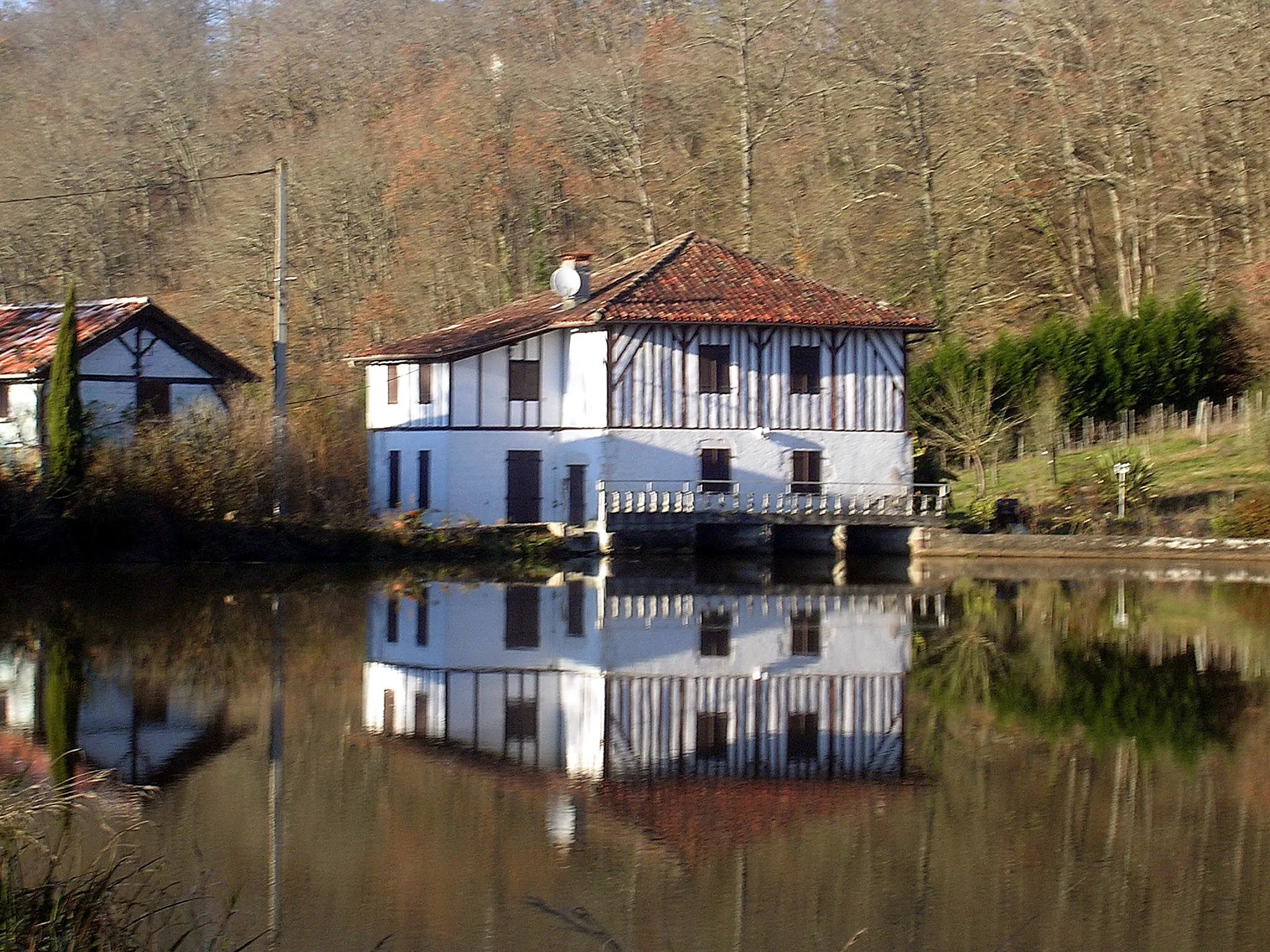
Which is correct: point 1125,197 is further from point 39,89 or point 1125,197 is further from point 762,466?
point 39,89

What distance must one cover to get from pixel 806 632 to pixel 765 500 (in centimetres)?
1454

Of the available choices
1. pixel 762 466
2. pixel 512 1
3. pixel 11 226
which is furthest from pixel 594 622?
pixel 512 1

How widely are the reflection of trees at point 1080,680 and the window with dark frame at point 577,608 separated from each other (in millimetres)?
4414

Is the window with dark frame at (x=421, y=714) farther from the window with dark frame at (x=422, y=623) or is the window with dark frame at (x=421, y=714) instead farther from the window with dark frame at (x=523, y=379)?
the window with dark frame at (x=523, y=379)

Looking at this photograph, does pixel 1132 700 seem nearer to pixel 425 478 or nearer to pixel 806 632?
pixel 806 632

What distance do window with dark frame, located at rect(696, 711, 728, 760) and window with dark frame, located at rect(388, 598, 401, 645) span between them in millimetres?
5800

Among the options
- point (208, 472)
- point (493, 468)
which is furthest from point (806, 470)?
point (208, 472)

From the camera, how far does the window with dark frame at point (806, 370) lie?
37.2m

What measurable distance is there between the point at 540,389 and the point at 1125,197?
20292mm

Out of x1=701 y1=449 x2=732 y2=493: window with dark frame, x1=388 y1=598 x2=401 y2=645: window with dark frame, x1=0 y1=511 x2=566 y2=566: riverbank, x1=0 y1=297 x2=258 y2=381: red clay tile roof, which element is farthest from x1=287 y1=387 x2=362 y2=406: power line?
x1=388 y1=598 x2=401 y2=645: window with dark frame

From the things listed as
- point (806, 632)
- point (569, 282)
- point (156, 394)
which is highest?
point (569, 282)

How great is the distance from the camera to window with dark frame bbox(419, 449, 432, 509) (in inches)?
1480

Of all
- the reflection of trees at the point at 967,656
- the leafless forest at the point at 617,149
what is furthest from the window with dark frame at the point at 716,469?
the leafless forest at the point at 617,149

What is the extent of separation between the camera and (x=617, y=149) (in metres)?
53.8
